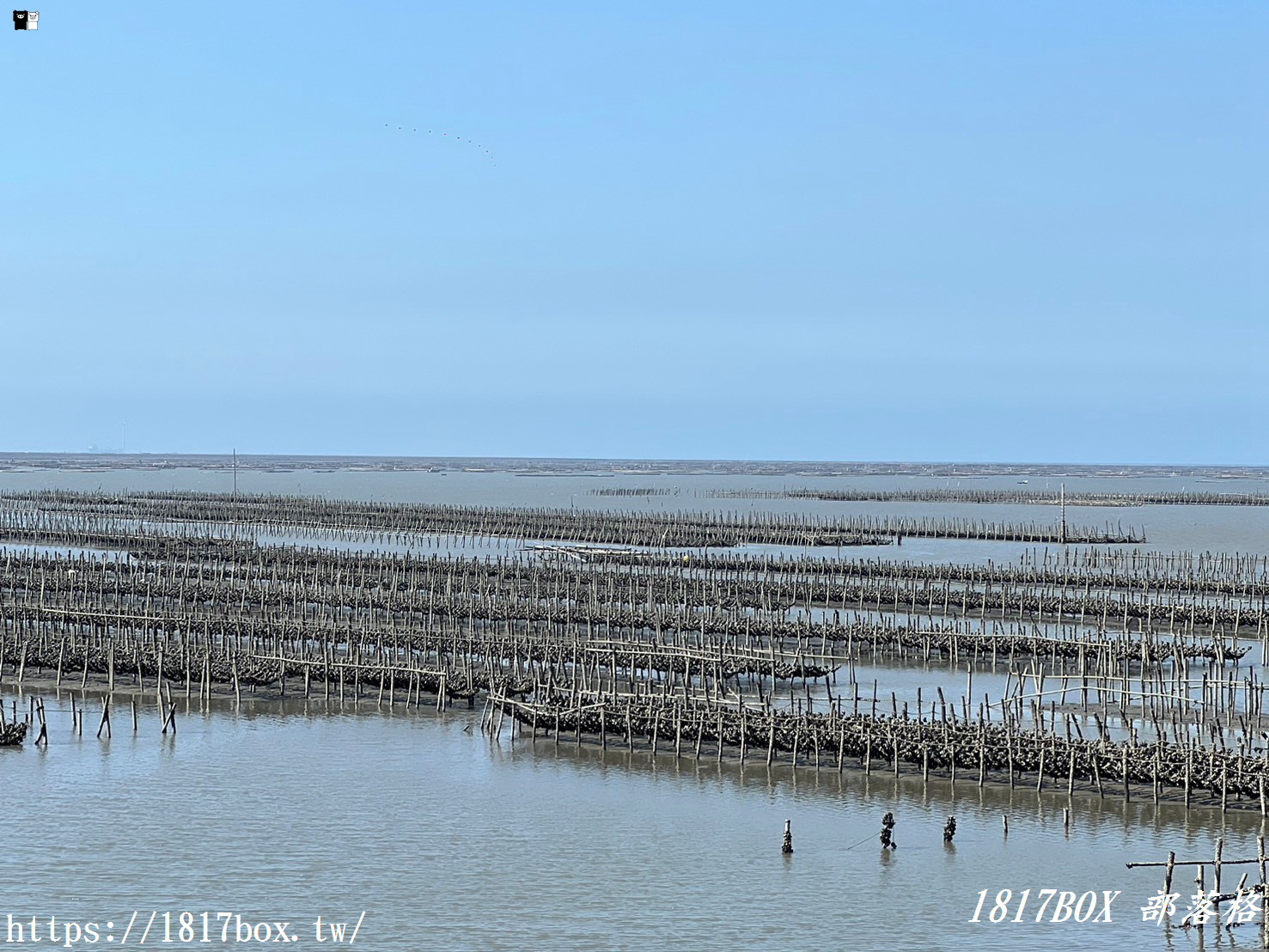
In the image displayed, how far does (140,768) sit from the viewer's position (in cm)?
2570

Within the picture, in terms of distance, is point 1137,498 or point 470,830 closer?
point 470,830

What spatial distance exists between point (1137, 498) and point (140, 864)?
121 m

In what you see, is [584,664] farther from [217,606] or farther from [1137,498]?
[1137,498]

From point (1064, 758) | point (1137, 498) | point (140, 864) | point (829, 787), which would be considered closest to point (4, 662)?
point (140, 864)

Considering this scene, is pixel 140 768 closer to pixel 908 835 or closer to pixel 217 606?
pixel 908 835

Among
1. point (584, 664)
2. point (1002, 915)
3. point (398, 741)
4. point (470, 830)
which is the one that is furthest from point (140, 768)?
point (1002, 915)

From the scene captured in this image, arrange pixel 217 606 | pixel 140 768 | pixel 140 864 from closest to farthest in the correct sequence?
pixel 140 864
pixel 140 768
pixel 217 606

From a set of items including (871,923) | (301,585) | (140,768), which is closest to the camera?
(871,923)

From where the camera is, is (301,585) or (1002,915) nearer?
(1002,915)

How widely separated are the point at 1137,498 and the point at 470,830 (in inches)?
4635

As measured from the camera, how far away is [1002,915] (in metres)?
18.8

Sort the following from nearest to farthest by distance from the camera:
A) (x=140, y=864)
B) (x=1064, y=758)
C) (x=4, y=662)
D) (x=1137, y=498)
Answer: (x=140, y=864) → (x=1064, y=758) → (x=4, y=662) → (x=1137, y=498)

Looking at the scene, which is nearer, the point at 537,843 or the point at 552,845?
the point at 552,845

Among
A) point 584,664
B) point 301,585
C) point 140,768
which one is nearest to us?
point 140,768
